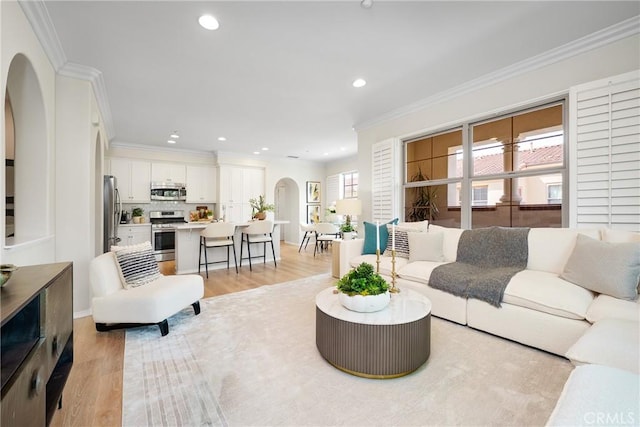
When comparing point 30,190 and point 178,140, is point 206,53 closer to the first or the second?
point 30,190

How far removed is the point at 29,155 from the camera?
101 inches

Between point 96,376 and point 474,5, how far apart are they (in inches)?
150

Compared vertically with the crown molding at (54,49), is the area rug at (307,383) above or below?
below

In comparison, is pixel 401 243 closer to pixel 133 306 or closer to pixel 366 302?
pixel 366 302

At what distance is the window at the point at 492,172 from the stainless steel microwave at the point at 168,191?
5.44 meters

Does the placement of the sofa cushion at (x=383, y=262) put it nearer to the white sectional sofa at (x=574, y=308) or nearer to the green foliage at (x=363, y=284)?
the white sectional sofa at (x=574, y=308)

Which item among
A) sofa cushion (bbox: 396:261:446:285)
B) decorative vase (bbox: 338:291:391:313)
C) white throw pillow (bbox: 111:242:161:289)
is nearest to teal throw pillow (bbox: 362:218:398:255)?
sofa cushion (bbox: 396:261:446:285)

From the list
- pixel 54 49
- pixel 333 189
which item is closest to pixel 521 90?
pixel 54 49

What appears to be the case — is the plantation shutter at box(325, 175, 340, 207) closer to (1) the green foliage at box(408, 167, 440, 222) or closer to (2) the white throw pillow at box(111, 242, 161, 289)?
(1) the green foliage at box(408, 167, 440, 222)

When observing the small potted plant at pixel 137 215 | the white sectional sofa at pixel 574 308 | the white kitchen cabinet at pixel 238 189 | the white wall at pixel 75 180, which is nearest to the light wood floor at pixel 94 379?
the white wall at pixel 75 180

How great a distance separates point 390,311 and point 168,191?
6.50 metres

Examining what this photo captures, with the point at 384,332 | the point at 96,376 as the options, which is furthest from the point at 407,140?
the point at 96,376

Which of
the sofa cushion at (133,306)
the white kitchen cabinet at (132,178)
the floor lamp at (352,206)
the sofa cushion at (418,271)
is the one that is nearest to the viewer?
the sofa cushion at (133,306)

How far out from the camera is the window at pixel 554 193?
302 cm
